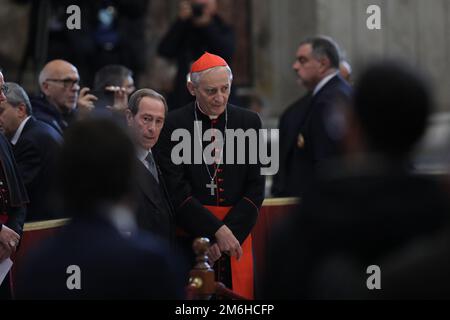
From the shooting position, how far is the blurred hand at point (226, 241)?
20.5 feet

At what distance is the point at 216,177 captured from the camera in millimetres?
6480

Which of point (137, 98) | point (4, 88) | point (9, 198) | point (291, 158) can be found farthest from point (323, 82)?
point (9, 198)

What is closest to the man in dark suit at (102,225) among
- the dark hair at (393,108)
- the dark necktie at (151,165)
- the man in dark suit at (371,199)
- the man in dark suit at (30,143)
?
the man in dark suit at (371,199)

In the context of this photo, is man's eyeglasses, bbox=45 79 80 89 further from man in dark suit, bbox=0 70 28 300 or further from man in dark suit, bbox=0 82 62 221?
man in dark suit, bbox=0 70 28 300

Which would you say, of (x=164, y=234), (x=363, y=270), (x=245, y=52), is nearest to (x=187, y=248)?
(x=164, y=234)

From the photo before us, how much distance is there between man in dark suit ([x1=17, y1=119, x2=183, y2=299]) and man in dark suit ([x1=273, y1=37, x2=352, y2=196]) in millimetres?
4223

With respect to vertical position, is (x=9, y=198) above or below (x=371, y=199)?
below

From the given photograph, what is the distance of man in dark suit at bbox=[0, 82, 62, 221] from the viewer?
22.8ft

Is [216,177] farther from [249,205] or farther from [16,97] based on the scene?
[16,97]

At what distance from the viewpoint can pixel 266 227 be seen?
7.18 metres

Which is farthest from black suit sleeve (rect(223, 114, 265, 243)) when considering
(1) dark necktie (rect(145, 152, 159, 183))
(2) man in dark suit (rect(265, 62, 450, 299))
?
(2) man in dark suit (rect(265, 62, 450, 299))

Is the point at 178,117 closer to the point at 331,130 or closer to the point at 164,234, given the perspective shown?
the point at 164,234

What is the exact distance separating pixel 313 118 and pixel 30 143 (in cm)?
199

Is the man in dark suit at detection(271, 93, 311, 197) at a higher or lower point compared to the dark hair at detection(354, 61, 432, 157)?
lower
